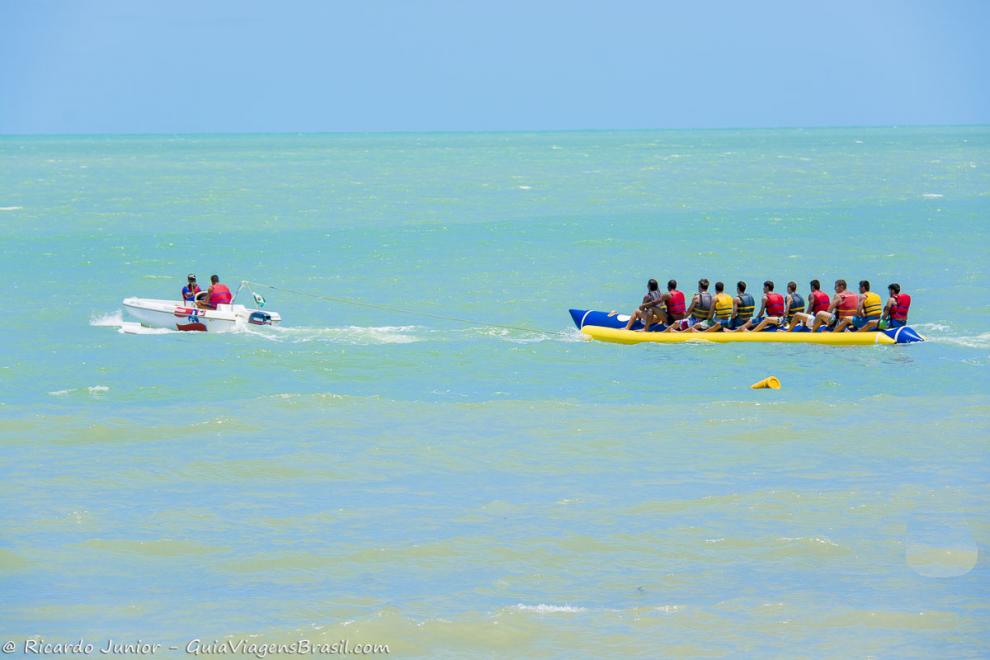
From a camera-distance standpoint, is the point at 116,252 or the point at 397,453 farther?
the point at 116,252

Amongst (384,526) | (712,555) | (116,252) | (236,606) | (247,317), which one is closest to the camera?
(236,606)

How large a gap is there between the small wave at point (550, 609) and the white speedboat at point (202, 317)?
1433 centimetres

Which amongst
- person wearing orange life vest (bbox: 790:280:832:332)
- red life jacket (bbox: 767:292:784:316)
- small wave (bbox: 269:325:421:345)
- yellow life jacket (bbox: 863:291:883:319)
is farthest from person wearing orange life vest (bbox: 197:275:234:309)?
yellow life jacket (bbox: 863:291:883:319)

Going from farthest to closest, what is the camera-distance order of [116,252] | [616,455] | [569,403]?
[116,252] → [569,403] → [616,455]

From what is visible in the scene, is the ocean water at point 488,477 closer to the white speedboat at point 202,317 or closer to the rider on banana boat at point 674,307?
the white speedboat at point 202,317

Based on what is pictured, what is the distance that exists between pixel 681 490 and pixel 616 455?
1.60m

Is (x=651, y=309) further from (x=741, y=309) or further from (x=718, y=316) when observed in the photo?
(x=741, y=309)

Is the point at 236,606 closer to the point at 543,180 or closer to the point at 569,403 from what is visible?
the point at 569,403

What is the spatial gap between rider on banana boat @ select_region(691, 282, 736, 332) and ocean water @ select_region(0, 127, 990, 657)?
1.55 ft

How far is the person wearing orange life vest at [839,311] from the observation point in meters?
21.5

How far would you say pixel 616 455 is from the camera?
14.9m

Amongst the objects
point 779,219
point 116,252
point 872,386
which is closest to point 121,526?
point 872,386

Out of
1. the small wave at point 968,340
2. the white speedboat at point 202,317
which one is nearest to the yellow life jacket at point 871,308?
the small wave at point 968,340

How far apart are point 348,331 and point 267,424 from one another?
7.91 metres
